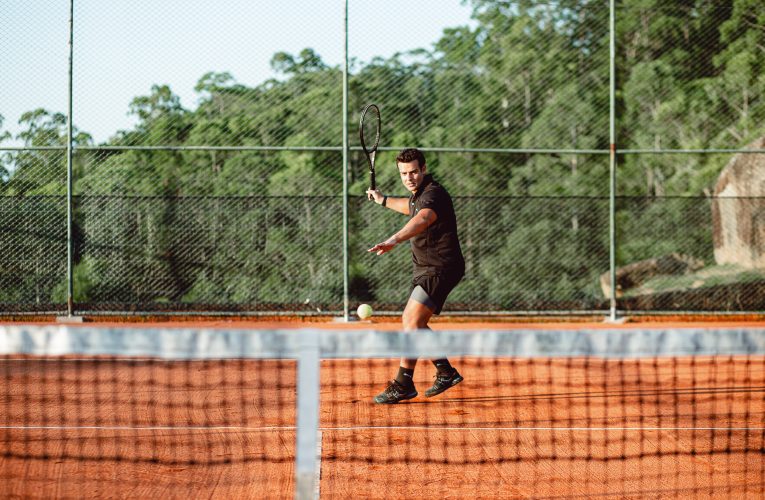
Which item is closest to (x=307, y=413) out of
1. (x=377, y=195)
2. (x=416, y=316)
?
(x=416, y=316)

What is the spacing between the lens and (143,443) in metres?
4.71

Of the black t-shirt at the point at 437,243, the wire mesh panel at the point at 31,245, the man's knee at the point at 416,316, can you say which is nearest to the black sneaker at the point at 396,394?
the man's knee at the point at 416,316

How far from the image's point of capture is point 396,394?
5.73 m

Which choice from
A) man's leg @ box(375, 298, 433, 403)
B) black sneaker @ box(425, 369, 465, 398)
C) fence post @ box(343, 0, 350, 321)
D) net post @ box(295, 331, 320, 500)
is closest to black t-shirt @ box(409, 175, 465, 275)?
man's leg @ box(375, 298, 433, 403)

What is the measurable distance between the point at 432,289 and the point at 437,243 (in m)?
0.34

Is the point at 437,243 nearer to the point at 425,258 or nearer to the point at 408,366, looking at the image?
the point at 425,258

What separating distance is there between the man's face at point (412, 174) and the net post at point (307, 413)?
3.06 meters

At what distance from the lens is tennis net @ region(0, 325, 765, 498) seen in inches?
113

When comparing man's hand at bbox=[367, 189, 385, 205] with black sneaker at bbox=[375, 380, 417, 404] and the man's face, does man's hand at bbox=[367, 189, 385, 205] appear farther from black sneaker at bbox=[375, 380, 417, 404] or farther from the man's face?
black sneaker at bbox=[375, 380, 417, 404]

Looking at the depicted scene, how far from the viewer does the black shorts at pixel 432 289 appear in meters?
5.62

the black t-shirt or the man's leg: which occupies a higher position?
the black t-shirt

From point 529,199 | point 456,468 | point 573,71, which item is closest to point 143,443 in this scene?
point 456,468

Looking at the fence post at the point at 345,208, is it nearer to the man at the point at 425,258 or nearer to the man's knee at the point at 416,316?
the man at the point at 425,258

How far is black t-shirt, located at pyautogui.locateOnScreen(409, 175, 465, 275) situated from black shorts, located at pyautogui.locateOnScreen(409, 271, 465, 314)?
0.15ft
